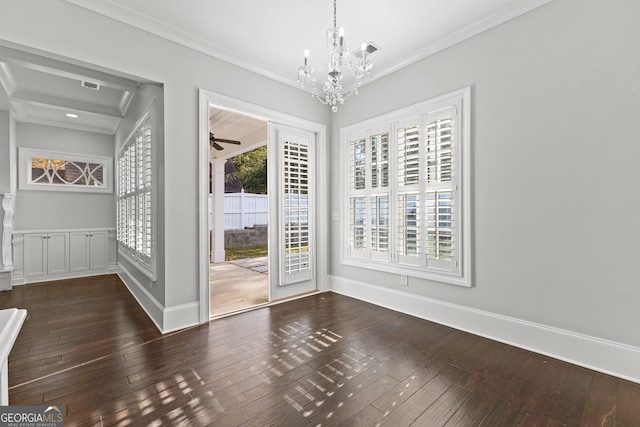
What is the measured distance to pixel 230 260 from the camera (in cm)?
732

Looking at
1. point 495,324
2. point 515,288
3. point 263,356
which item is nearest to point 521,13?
point 515,288

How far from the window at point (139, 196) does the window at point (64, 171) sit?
1.30m

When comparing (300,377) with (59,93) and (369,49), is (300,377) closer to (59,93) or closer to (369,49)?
(369,49)

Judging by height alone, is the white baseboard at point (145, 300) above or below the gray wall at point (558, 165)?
below

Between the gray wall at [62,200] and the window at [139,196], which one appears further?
the gray wall at [62,200]

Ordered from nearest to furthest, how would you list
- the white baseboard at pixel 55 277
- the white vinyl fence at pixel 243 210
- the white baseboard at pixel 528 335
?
the white baseboard at pixel 528 335
the white baseboard at pixel 55 277
the white vinyl fence at pixel 243 210

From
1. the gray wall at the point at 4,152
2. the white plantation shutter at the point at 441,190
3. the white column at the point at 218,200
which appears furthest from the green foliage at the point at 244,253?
the white plantation shutter at the point at 441,190

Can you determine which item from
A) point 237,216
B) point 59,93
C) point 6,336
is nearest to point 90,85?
point 59,93

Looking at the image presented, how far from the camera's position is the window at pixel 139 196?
325 cm

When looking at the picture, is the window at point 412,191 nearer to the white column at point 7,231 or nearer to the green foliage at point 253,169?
the white column at point 7,231

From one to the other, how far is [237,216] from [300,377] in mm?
8139

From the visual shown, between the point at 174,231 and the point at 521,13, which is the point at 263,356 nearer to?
the point at 174,231

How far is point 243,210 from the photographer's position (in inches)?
387

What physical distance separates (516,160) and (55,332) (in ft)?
15.0
